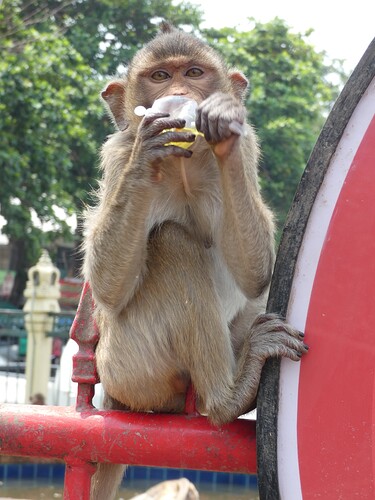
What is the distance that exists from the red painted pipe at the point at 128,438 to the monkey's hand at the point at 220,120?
683mm

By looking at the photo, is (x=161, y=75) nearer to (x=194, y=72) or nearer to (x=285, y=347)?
(x=194, y=72)

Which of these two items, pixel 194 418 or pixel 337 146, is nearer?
pixel 337 146

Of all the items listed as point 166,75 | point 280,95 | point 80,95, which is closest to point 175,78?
point 166,75

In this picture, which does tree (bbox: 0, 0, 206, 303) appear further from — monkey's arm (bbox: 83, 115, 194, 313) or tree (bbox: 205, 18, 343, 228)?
monkey's arm (bbox: 83, 115, 194, 313)

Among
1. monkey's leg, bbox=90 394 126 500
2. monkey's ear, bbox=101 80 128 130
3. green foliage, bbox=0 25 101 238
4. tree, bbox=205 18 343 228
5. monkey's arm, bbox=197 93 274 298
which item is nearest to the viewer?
monkey's arm, bbox=197 93 274 298

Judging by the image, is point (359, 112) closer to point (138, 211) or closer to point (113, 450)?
point (138, 211)

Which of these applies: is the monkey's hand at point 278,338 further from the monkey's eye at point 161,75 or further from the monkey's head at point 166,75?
the monkey's eye at point 161,75

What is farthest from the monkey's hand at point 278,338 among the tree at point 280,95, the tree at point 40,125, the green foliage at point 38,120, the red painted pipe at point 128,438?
the tree at point 280,95

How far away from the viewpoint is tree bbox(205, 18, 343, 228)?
17.7 metres

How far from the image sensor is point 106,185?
8.18 feet

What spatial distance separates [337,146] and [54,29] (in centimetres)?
1545

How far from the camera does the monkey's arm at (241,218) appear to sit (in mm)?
1993

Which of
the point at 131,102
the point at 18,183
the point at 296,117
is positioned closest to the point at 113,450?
the point at 131,102

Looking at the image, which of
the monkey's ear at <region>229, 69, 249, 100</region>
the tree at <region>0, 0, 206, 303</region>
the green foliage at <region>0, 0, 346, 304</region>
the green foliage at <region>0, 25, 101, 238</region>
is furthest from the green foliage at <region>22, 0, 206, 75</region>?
the monkey's ear at <region>229, 69, 249, 100</region>
